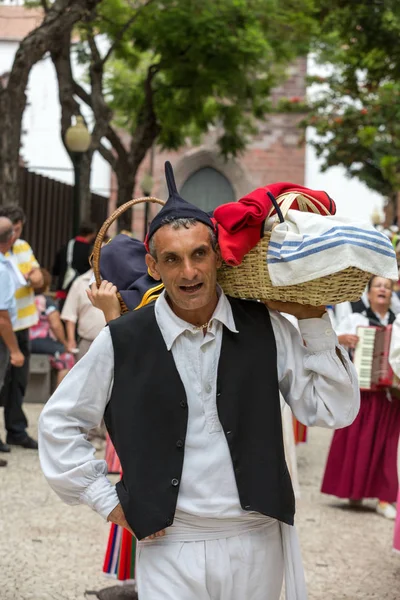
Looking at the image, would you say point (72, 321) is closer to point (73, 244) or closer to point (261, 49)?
point (73, 244)

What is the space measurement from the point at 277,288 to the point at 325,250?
26 cm

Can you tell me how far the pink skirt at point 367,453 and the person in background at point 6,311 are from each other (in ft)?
9.28

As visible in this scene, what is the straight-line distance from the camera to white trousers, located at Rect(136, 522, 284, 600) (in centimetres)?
350

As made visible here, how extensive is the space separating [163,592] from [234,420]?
577mm

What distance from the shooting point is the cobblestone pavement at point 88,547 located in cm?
636

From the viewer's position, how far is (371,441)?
29.2 ft

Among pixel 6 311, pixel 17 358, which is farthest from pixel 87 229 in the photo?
pixel 6 311

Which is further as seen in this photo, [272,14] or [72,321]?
[272,14]

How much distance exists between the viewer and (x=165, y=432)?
3.48m

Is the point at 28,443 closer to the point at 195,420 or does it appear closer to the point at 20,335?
the point at 20,335

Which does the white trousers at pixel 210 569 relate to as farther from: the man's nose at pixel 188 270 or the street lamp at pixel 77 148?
the street lamp at pixel 77 148

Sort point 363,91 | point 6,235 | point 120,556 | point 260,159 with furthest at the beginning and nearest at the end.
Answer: point 260,159
point 363,91
point 6,235
point 120,556

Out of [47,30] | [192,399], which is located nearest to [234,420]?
[192,399]

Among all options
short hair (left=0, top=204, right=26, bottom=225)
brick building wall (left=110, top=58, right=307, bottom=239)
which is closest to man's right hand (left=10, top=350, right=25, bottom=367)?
short hair (left=0, top=204, right=26, bottom=225)
